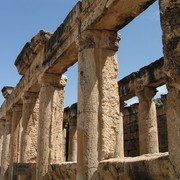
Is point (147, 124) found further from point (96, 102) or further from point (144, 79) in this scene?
point (96, 102)

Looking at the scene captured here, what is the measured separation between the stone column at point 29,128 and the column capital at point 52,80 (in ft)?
5.94

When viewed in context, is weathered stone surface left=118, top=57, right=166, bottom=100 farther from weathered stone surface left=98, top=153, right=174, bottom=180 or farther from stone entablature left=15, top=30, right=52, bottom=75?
weathered stone surface left=98, top=153, right=174, bottom=180

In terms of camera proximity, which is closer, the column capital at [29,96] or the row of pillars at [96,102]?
the row of pillars at [96,102]

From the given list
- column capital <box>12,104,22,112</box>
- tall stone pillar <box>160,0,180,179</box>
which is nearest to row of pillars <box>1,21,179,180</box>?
tall stone pillar <box>160,0,180,179</box>

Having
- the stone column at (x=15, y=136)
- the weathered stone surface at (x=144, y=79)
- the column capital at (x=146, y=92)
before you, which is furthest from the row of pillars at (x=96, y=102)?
the stone column at (x=15, y=136)

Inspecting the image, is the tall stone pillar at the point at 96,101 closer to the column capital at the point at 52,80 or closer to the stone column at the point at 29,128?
the column capital at the point at 52,80

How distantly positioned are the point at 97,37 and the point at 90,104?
1303 millimetres

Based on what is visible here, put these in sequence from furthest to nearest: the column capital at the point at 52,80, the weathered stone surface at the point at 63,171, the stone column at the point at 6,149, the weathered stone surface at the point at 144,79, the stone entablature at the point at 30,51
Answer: the stone column at the point at 6,149
the weathered stone surface at the point at 144,79
the stone entablature at the point at 30,51
the column capital at the point at 52,80
the weathered stone surface at the point at 63,171

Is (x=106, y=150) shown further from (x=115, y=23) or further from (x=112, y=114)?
(x=115, y=23)

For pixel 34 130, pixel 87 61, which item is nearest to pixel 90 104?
pixel 87 61

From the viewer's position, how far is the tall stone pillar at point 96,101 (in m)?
5.21

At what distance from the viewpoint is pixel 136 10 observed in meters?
5.17

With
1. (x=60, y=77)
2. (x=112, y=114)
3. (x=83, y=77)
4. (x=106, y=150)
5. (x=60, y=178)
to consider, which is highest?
(x=60, y=77)

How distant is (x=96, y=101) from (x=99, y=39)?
1.20 metres
